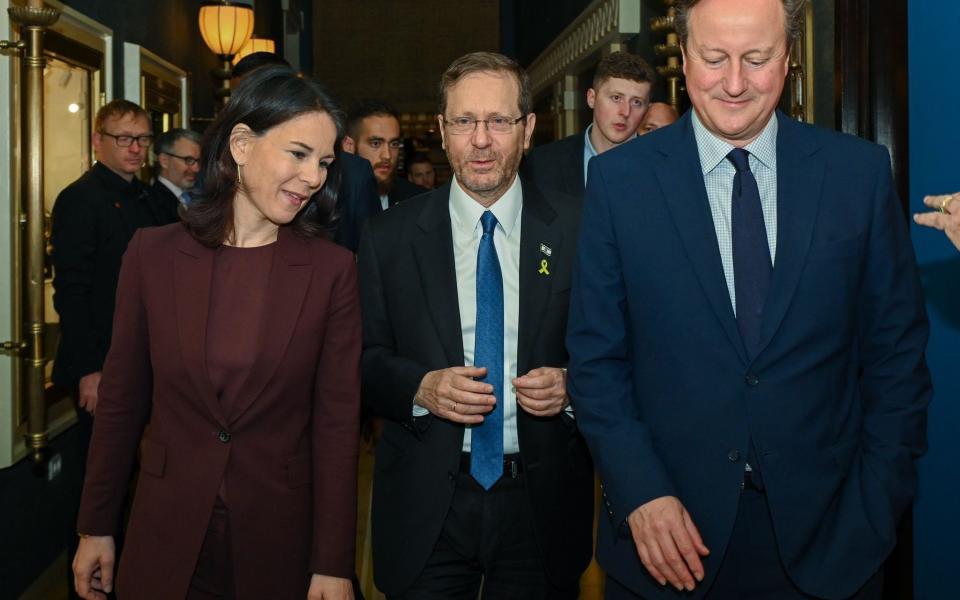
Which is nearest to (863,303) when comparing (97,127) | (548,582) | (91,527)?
(548,582)

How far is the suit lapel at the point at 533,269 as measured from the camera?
237 cm

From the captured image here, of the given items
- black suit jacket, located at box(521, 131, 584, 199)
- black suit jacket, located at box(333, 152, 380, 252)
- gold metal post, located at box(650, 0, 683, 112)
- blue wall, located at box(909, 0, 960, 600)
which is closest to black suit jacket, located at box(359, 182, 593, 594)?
blue wall, located at box(909, 0, 960, 600)

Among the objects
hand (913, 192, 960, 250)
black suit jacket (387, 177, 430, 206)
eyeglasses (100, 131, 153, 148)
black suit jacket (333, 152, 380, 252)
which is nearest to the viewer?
hand (913, 192, 960, 250)

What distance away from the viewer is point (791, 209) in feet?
6.11

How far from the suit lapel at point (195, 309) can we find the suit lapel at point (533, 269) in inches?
27.2

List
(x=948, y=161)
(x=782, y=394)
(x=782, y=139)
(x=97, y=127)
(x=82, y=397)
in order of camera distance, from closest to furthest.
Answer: (x=782, y=394)
(x=782, y=139)
(x=948, y=161)
(x=82, y=397)
(x=97, y=127)

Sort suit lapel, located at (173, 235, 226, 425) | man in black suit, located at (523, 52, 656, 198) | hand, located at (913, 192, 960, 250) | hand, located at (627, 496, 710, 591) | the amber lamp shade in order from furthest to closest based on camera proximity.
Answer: the amber lamp shade → man in black suit, located at (523, 52, 656, 198) → suit lapel, located at (173, 235, 226, 425) → hand, located at (913, 192, 960, 250) → hand, located at (627, 496, 710, 591)

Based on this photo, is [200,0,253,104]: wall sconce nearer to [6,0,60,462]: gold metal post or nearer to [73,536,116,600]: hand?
[6,0,60,462]: gold metal post

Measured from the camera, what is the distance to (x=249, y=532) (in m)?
2.13

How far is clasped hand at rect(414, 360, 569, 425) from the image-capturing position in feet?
7.20

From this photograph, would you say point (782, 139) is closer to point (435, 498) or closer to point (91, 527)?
point (435, 498)

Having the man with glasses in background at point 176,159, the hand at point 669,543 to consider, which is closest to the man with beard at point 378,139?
the man with glasses in background at point 176,159

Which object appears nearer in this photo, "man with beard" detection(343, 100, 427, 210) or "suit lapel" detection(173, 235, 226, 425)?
"suit lapel" detection(173, 235, 226, 425)

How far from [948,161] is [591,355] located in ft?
5.23
